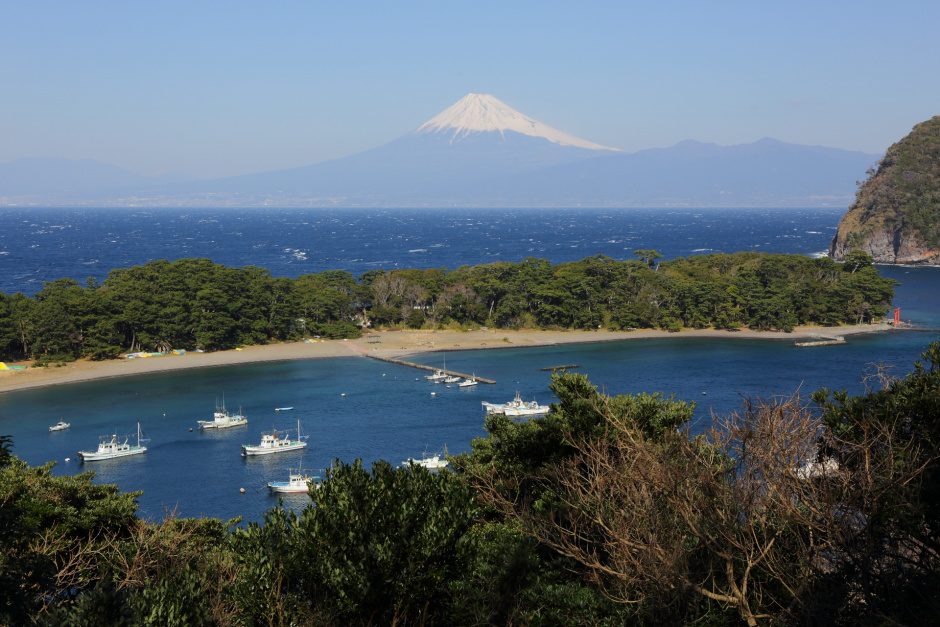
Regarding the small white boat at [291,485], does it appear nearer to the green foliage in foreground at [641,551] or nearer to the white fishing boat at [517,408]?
the white fishing boat at [517,408]

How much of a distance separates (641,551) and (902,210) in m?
96.5

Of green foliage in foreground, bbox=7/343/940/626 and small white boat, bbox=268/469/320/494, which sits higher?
green foliage in foreground, bbox=7/343/940/626

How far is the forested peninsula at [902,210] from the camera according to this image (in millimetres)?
85750

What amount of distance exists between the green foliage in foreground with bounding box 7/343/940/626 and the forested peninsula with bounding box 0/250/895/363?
35.7m

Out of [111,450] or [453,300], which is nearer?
[111,450]

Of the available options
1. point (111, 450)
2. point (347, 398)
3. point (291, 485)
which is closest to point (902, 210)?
point (347, 398)

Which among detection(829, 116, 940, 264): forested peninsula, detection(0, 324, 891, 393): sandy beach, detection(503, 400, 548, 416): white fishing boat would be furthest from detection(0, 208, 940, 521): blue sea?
detection(829, 116, 940, 264): forested peninsula

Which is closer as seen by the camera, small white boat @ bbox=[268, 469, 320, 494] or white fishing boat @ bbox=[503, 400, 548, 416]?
small white boat @ bbox=[268, 469, 320, 494]

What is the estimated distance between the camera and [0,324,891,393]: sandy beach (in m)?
36.4

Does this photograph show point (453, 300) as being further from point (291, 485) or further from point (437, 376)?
point (291, 485)

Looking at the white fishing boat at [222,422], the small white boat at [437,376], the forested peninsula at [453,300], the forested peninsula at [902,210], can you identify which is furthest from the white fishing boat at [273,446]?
the forested peninsula at [902,210]

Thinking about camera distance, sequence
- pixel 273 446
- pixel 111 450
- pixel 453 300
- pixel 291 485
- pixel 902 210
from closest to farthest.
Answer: pixel 291 485
pixel 111 450
pixel 273 446
pixel 453 300
pixel 902 210

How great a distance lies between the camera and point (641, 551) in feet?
21.2

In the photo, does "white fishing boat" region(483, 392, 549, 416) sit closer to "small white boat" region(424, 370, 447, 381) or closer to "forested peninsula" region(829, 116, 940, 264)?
"small white boat" region(424, 370, 447, 381)
